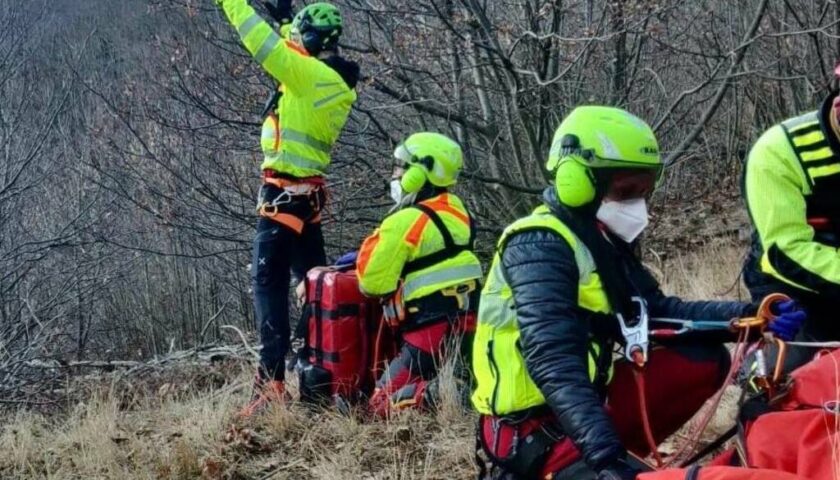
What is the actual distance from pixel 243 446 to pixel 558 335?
7.98 feet

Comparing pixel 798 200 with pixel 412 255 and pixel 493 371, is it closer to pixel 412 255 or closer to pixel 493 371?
pixel 493 371

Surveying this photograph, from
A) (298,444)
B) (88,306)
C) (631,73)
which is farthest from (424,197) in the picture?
(88,306)

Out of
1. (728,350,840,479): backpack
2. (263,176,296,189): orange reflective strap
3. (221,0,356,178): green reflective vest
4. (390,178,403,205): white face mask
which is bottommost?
(728,350,840,479): backpack

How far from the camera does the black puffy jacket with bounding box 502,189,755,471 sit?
117 inches

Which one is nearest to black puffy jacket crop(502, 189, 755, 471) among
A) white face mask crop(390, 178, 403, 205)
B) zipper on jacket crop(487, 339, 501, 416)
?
zipper on jacket crop(487, 339, 501, 416)

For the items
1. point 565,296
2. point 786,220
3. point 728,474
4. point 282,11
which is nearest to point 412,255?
point 282,11

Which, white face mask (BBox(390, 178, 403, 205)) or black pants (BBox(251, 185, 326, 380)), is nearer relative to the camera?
white face mask (BBox(390, 178, 403, 205))

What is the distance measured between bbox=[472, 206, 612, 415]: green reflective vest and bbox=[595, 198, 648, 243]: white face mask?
16 cm

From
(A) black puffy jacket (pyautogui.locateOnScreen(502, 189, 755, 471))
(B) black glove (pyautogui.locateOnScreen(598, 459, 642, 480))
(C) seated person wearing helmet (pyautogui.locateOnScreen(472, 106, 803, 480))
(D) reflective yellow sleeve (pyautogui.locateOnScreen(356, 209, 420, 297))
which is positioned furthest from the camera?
(D) reflective yellow sleeve (pyautogui.locateOnScreen(356, 209, 420, 297))

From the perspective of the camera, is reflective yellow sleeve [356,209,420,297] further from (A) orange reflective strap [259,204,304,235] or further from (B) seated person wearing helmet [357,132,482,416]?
(A) orange reflective strap [259,204,304,235]

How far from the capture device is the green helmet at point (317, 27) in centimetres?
594

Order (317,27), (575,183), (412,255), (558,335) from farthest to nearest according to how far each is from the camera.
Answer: (317,27) < (412,255) < (575,183) < (558,335)

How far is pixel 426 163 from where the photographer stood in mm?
5793

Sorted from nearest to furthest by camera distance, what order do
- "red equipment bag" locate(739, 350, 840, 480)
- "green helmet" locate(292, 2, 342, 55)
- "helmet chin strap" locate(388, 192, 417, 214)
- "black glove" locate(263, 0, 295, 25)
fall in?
"red equipment bag" locate(739, 350, 840, 480) < "helmet chin strap" locate(388, 192, 417, 214) < "green helmet" locate(292, 2, 342, 55) < "black glove" locate(263, 0, 295, 25)
